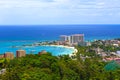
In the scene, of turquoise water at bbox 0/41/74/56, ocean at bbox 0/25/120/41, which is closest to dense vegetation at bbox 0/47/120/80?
turquoise water at bbox 0/41/74/56

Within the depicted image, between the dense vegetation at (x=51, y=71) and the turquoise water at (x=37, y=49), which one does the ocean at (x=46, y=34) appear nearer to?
the turquoise water at (x=37, y=49)

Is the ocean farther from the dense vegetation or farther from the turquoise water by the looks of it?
the dense vegetation

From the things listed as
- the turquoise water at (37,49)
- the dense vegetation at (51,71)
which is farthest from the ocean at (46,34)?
the dense vegetation at (51,71)

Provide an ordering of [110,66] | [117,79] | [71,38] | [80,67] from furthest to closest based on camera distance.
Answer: [71,38] < [110,66] < [80,67] < [117,79]

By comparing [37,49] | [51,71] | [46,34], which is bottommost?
[46,34]

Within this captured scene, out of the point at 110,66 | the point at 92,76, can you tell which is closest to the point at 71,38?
the point at 110,66

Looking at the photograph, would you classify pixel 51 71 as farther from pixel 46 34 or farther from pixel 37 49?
pixel 46 34

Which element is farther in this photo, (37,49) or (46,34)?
(46,34)

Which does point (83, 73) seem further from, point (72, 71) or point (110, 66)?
point (110, 66)

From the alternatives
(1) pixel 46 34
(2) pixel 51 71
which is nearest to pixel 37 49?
(2) pixel 51 71

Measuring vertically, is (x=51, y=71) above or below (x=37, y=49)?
above

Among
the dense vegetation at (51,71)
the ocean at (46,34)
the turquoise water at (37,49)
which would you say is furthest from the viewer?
the ocean at (46,34)
